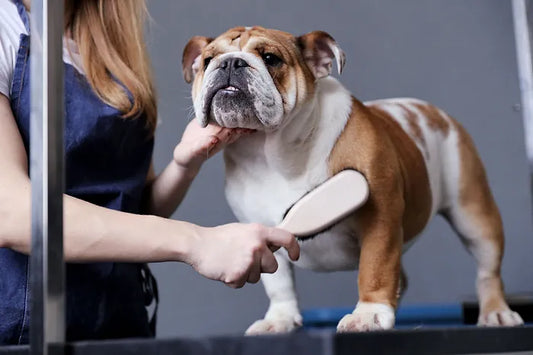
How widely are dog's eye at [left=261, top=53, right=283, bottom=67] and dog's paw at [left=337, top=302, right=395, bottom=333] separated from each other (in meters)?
0.40

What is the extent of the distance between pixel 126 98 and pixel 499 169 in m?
2.06

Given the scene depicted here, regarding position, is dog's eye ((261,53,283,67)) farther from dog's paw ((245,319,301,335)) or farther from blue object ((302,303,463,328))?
blue object ((302,303,463,328))

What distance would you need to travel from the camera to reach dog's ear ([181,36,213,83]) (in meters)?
1.26

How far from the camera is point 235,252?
→ 81 centimetres

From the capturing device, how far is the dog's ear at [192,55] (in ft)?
4.15

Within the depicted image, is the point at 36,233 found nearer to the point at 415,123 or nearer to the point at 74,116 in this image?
the point at 74,116

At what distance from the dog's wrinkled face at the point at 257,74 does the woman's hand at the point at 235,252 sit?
12.4 inches

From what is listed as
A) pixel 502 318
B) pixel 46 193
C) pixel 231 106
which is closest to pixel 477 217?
pixel 502 318

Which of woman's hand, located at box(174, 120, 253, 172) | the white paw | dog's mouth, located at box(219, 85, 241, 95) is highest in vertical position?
dog's mouth, located at box(219, 85, 241, 95)

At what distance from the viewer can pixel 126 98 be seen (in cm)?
132

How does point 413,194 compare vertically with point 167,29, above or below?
below

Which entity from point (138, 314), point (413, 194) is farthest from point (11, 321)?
point (413, 194)

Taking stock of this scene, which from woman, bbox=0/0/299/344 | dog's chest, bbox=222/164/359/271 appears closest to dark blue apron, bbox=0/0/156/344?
woman, bbox=0/0/299/344

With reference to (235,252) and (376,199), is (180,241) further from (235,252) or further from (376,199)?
(376,199)
